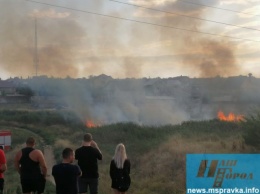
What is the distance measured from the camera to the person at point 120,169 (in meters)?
7.46

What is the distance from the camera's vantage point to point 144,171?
52.0 ft

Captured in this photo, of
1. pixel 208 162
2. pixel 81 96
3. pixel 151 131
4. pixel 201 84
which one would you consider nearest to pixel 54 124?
pixel 81 96

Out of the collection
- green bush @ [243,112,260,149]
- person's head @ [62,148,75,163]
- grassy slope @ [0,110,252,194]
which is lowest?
grassy slope @ [0,110,252,194]

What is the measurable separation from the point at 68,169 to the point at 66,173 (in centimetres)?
8

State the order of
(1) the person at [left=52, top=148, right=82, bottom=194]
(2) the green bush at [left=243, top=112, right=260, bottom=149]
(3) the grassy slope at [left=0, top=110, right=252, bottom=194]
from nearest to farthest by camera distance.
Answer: (1) the person at [left=52, top=148, right=82, bottom=194]
(3) the grassy slope at [left=0, top=110, right=252, bottom=194]
(2) the green bush at [left=243, top=112, right=260, bottom=149]

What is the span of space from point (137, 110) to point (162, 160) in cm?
3764

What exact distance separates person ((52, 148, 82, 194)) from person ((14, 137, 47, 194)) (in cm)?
73

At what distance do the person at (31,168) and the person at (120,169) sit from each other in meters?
1.34

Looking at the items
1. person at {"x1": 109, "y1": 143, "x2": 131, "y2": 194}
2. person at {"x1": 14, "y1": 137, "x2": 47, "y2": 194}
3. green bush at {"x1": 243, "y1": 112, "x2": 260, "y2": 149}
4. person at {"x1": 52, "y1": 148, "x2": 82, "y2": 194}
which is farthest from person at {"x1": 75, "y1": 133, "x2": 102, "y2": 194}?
green bush at {"x1": 243, "y1": 112, "x2": 260, "y2": 149}

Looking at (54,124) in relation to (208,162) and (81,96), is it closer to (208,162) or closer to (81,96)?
(81,96)

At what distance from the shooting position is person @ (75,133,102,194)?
7691mm

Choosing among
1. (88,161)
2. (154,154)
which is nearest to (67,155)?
(88,161)

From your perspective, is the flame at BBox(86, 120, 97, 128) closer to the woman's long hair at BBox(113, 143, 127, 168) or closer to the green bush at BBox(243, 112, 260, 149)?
the green bush at BBox(243, 112, 260, 149)

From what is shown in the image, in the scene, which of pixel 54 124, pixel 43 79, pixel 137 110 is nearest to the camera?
pixel 54 124
